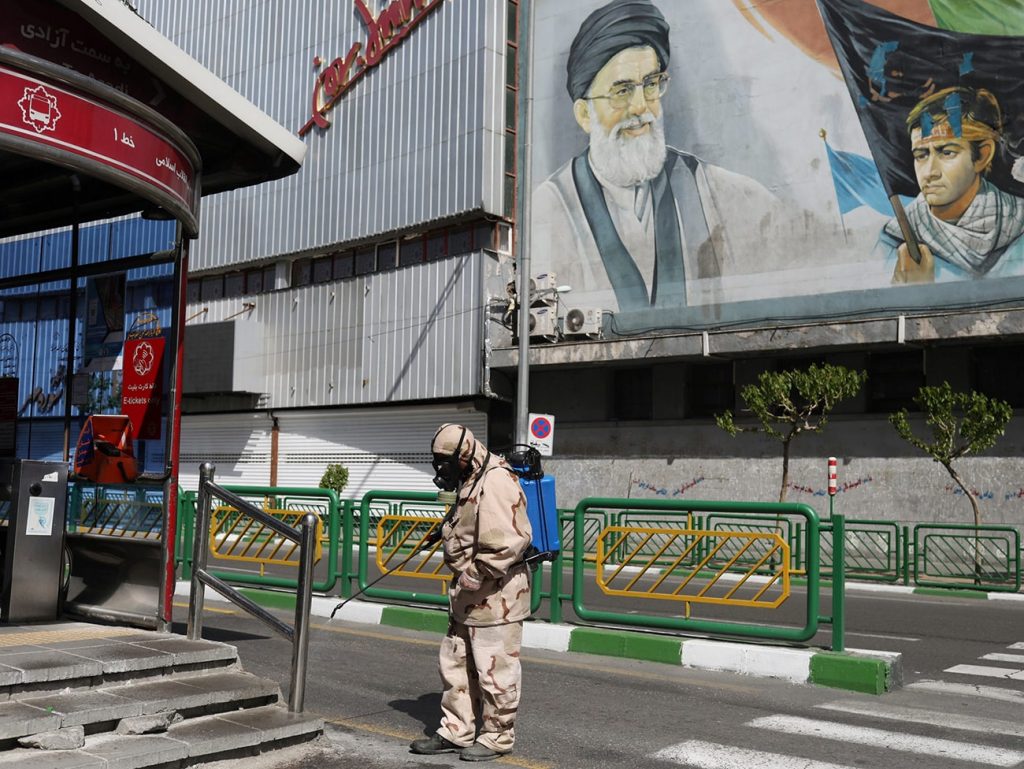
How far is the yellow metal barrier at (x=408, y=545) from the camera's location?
1115 centimetres

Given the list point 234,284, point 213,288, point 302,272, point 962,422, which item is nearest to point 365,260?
point 302,272

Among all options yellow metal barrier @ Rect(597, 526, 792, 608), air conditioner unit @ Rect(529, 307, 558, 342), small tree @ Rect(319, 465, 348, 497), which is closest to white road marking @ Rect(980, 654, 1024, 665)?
yellow metal barrier @ Rect(597, 526, 792, 608)

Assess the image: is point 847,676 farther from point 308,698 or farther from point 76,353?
point 76,353

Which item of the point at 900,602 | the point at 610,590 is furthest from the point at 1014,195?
the point at 610,590

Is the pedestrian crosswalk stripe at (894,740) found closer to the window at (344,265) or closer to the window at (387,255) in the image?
the window at (387,255)

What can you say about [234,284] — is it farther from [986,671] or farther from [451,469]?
[451,469]

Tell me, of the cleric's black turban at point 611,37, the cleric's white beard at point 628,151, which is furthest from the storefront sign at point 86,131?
the cleric's black turban at point 611,37

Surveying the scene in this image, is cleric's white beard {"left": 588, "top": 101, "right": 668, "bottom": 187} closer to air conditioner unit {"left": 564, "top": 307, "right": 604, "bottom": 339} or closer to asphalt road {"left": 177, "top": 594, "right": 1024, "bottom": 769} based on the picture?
air conditioner unit {"left": 564, "top": 307, "right": 604, "bottom": 339}

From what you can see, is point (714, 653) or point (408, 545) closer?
point (714, 653)

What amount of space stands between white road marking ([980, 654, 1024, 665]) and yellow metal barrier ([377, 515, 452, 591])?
5130 millimetres

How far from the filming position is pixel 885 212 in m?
22.2

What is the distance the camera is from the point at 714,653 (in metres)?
9.03

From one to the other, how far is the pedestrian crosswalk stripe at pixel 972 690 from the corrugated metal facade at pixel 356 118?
1985 centimetres

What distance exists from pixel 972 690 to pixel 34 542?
6.93 m
